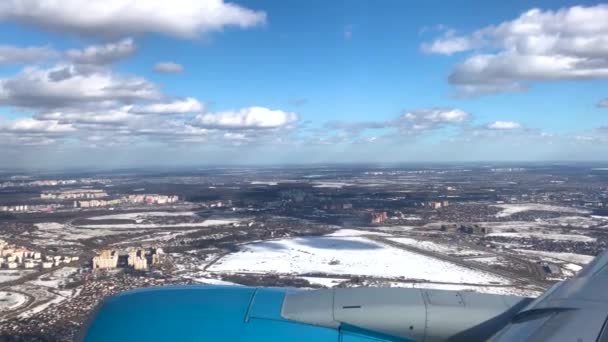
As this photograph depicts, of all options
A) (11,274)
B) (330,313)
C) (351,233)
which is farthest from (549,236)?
(330,313)

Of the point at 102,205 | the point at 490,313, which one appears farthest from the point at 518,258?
the point at 102,205

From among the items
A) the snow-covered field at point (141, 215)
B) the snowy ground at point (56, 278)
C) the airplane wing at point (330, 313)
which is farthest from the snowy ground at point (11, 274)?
the snow-covered field at point (141, 215)

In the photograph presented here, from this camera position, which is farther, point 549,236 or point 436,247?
point 549,236

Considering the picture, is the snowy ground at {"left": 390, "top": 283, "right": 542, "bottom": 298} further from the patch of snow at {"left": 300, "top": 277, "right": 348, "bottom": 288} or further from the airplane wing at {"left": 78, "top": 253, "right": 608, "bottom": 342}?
the airplane wing at {"left": 78, "top": 253, "right": 608, "bottom": 342}

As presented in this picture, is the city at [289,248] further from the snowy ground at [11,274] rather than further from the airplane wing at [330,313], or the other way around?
the airplane wing at [330,313]

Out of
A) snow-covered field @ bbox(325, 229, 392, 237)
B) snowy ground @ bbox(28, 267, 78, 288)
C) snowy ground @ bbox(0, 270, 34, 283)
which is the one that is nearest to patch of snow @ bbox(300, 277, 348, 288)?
snowy ground @ bbox(28, 267, 78, 288)

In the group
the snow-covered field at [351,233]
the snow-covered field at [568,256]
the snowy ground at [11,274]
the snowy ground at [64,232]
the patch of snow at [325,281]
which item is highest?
the patch of snow at [325,281]

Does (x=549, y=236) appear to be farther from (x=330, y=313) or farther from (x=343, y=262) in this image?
(x=330, y=313)
